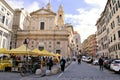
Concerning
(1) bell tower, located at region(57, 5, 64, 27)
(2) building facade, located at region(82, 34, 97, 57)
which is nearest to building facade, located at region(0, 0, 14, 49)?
(1) bell tower, located at region(57, 5, 64, 27)

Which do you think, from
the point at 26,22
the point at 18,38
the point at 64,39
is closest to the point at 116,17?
the point at 64,39

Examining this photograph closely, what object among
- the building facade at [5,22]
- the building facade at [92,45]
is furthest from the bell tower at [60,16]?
the building facade at [92,45]

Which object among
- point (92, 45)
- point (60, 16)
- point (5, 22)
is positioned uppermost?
point (60, 16)

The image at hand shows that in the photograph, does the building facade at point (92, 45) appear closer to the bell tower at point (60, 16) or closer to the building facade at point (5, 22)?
the bell tower at point (60, 16)

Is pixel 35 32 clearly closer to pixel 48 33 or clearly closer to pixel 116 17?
pixel 48 33

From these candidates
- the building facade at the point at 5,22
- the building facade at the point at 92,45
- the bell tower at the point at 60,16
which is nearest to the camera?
the building facade at the point at 5,22

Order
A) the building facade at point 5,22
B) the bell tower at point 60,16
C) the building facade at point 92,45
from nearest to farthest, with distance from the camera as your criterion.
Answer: the building facade at point 5,22
the bell tower at point 60,16
the building facade at point 92,45

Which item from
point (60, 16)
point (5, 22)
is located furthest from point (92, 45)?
point (5, 22)

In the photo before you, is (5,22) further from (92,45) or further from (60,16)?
(92,45)

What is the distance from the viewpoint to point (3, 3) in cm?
3506

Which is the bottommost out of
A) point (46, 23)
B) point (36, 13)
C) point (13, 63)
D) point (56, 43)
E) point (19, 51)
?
point (13, 63)

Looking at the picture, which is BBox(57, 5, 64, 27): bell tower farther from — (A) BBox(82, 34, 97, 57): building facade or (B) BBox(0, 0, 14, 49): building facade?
(A) BBox(82, 34, 97, 57): building facade

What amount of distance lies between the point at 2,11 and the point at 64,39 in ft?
80.3

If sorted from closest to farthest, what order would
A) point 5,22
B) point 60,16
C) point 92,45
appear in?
point 5,22 → point 60,16 → point 92,45
